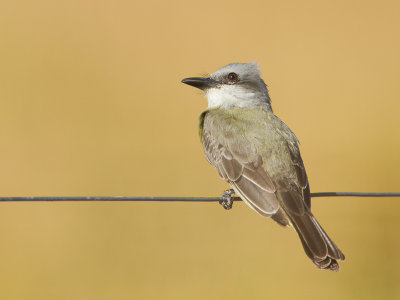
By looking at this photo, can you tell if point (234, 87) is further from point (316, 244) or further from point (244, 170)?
point (316, 244)

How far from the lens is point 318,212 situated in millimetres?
9336

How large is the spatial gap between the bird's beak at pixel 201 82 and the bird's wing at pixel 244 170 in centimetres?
57

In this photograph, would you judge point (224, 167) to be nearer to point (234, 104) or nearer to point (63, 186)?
point (234, 104)

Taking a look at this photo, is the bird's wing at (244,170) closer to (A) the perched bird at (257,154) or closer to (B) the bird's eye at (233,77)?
(A) the perched bird at (257,154)

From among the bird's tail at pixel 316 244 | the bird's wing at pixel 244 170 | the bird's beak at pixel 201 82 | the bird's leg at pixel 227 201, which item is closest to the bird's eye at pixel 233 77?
the bird's beak at pixel 201 82

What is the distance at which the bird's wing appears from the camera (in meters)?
5.95

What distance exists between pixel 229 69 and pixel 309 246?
2.19 m

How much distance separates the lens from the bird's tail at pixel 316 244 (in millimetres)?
5605

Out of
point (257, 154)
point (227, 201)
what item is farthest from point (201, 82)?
point (227, 201)

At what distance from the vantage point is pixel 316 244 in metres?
5.66

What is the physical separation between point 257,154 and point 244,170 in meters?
0.17

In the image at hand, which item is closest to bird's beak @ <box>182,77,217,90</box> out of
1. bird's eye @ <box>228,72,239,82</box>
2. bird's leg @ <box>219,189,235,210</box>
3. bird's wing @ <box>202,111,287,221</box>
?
bird's eye @ <box>228,72,239,82</box>

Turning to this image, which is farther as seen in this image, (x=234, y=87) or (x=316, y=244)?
(x=234, y=87)

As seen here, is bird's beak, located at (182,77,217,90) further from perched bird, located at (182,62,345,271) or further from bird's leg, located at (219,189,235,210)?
bird's leg, located at (219,189,235,210)
